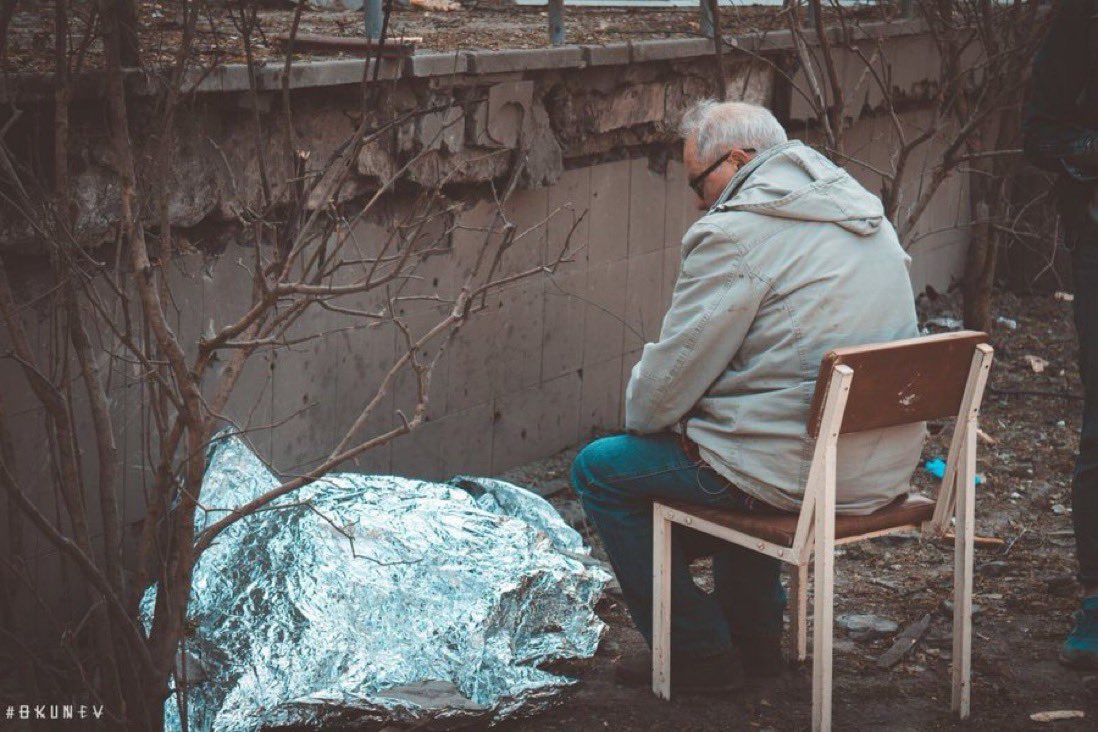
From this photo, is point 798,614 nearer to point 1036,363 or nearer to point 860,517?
point 860,517

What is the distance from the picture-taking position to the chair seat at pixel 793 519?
329cm

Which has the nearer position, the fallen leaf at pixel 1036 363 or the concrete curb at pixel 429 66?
the concrete curb at pixel 429 66

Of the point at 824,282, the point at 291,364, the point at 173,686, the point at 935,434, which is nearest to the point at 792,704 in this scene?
the point at 824,282

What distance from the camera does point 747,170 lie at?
3.40 m

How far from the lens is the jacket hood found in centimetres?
329

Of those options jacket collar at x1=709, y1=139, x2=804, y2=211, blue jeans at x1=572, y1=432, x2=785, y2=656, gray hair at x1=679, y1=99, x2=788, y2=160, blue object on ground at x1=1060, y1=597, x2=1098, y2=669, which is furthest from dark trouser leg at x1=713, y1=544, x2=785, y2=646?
gray hair at x1=679, y1=99, x2=788, y2=160

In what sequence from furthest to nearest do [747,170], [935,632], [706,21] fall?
[706,21] → [935,632] → [747,170]

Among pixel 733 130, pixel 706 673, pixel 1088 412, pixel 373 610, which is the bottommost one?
pixel 706 673

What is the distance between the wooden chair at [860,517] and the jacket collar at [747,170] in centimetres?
57

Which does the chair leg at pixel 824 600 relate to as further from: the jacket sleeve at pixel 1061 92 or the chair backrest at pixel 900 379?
the jacket sleeve at pixel 1061 92

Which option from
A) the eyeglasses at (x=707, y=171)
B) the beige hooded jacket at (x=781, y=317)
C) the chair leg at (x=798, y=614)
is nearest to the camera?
the beige hooded jacket at (x=781, y=317)

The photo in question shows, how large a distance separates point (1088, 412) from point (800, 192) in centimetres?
122

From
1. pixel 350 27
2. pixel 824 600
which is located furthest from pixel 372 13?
pixel 824 600

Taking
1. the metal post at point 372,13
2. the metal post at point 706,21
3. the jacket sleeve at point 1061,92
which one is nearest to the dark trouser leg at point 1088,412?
the jacket sleeve at point 1061,92
